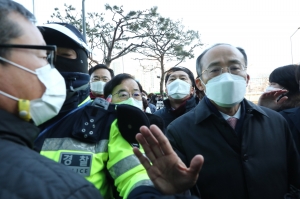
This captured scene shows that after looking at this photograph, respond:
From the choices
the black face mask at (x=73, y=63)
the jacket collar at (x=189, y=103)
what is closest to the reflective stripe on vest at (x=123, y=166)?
the black face mask at (x=73, y=63)

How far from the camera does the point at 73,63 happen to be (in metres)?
1.92

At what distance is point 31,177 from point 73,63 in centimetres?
126

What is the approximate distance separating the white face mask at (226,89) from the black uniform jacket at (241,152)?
0.10 m

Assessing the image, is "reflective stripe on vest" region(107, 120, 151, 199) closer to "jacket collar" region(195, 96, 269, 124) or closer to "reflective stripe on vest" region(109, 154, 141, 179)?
"reflective stripe on vest" region(109, 154, 141, 179)

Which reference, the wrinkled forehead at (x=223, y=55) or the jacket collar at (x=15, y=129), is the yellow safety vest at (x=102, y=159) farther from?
the wrinkled forehead at (x=223, y=55)

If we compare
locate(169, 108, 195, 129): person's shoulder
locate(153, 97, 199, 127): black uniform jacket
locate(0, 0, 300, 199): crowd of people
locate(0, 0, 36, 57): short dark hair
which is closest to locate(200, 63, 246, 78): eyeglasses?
locate(0, 0, 300, 199): crowd of people

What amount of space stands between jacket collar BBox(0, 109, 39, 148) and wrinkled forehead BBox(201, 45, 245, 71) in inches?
57.9

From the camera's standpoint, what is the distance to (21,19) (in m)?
1.09

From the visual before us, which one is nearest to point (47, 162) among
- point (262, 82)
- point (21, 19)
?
point (21, 19)

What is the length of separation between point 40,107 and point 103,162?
50 cm

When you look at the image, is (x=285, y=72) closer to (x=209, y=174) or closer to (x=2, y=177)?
(x=209, y=174)

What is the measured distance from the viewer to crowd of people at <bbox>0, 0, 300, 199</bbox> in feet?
2.94

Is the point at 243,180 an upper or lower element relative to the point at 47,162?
lower

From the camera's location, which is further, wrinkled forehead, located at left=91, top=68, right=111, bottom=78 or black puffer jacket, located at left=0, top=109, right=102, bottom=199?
wrinkled forehead, located at left=91, top=68, right=111, bottom=78
